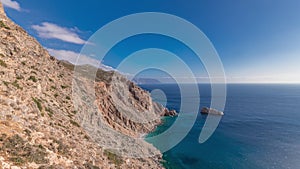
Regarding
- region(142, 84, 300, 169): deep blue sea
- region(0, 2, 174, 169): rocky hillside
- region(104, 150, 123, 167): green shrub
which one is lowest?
region(142, 84, 300, 169): deep blue sea

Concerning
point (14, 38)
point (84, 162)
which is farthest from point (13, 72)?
point (84, 162)

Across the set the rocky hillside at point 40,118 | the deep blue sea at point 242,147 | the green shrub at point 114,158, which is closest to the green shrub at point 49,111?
the rocky hillside at point 40,118

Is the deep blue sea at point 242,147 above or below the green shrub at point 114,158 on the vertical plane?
below

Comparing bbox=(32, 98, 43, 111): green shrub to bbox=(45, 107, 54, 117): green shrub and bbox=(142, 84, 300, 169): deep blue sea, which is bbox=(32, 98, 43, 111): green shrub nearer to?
bbox=(45, 107, 54, 117): green shrub

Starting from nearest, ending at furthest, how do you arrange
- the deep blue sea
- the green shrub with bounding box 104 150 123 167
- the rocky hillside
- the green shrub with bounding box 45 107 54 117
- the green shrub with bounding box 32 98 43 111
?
the rocky hillside → the green shrub with bounding box 32 98 43 111 → the green shrub with bounding box 45 107 54 117 → the green shrub with bounding box 104 150 123 167 → the deep blue sea

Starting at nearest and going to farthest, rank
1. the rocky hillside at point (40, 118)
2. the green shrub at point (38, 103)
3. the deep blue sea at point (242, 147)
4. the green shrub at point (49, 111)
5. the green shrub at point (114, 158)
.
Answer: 1. the rocky hillside at point (40, 118)
2. the green shrub at point (38, 103)
3. the green shrub at point (49, 111)
4. the green shrub at point (114, 158)
5. the deep blue sea at point (242, 147)

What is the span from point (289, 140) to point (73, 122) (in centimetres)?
6153

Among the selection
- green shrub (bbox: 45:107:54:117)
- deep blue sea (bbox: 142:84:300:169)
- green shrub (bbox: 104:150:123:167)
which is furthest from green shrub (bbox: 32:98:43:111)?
deep blue sea (bbox: 142:84:300:169)

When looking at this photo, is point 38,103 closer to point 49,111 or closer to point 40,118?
point 49,111

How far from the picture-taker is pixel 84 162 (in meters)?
20.1

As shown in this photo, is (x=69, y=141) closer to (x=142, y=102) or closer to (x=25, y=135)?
(x=25, y=135)

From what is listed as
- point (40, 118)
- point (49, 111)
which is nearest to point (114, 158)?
point (49, 111)

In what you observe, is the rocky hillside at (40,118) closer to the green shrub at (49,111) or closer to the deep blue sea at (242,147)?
the green shrub at (49,111)

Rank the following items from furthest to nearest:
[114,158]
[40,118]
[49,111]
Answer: [114,158] → [49,111] → [40,118]
